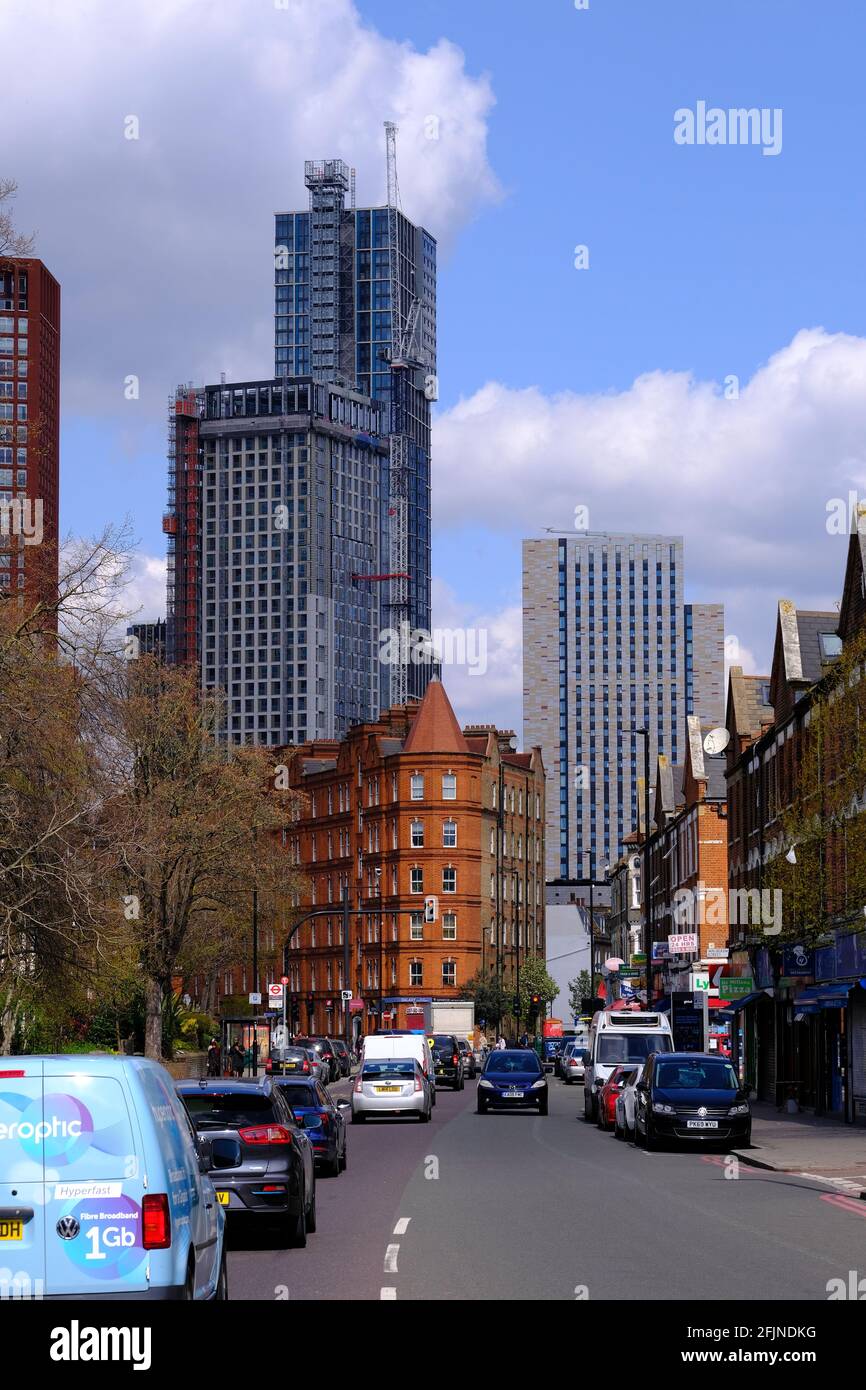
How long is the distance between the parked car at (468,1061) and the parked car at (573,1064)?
4.10 m

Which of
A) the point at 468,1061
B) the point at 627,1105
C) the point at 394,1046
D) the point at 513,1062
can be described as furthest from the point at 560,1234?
the point at 468,1061

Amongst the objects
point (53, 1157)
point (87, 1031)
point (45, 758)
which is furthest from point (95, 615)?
point (87, 1031)

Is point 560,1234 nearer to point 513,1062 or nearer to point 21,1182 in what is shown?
point 21,1182

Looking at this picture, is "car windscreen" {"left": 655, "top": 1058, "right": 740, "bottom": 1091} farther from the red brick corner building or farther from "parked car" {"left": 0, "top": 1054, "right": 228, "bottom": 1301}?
the red brick corner building

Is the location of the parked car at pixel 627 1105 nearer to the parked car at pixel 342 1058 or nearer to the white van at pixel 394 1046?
the white van at pixel 394 1046

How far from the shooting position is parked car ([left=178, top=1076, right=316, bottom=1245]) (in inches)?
660

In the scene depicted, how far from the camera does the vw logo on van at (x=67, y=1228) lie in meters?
8.66

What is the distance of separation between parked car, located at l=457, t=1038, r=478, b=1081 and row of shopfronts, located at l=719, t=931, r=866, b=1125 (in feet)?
76.0

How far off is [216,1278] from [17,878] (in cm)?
2120

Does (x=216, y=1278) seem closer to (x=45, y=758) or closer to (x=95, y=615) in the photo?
(x=45, y=758)

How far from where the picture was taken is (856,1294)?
43.5 feet

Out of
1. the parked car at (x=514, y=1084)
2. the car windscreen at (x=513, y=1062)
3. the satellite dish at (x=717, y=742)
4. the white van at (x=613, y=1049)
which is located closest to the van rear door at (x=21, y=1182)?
the white van at (x=613, y=1049)

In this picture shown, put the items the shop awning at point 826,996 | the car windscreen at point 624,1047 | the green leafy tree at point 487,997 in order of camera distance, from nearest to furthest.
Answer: the shop awning at point 826,996, the car windscreen at point 624,1047, the green leafy tree at point 487,997

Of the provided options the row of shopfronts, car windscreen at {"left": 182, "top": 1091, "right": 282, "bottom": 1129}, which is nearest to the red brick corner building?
the row of shopfronts
